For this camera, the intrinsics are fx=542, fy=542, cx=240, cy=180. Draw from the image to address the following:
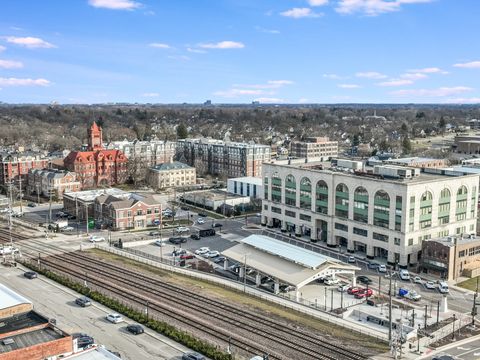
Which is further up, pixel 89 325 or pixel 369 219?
pixel 369 219

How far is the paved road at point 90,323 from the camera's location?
4128 cm

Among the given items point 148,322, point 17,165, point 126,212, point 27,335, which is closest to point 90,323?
point 148,322

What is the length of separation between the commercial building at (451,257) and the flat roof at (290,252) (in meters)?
12.9

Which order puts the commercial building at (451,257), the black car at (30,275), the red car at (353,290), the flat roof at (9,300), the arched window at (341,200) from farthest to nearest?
the arched window at (341,200), the commercial building at (451,257), the black car at (30,275), the red car at (353,290), the flat roof at (9,300)

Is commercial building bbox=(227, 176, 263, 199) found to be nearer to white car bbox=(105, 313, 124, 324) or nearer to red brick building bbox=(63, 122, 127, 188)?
red brick building bbox=(63, 122, 127, 188)

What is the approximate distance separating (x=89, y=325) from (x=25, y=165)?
7662 cm

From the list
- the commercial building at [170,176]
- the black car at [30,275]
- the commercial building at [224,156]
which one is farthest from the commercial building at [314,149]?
the black car at [30,275]

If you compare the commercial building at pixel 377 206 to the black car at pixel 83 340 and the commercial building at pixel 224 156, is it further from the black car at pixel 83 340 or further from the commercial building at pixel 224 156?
the commercial building at pixel 224 156

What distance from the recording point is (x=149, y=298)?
174 feet

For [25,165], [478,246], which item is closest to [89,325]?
[478,246]

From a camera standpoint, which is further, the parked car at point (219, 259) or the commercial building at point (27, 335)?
the parked car at point (219, 259)

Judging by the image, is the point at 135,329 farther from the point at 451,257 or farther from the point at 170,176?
the point at 170,176

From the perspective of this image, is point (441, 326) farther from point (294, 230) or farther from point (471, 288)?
point (294, 230)

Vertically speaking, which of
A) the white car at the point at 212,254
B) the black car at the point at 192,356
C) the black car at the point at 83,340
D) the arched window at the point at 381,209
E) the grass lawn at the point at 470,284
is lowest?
the grass lawn at the point at 470,284
